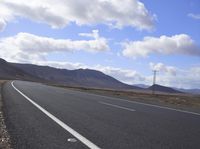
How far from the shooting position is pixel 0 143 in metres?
7.40

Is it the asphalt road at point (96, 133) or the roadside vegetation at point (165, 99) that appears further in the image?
the roadside vegetation at point (165, 99)

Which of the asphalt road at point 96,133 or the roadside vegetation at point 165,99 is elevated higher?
the roadside vegetation at point 165,99

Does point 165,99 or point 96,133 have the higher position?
point 165,99

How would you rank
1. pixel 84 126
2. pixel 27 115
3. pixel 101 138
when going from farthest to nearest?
pixel 27 115, pixel 84 126, pixel 101 138

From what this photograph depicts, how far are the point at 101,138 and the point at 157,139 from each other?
1.20 m

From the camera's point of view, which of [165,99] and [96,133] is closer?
[96,133]

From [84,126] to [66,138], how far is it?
1.79m

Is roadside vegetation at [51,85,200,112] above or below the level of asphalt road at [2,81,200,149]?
above

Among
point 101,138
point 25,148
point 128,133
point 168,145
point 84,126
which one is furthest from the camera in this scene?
point 84,126

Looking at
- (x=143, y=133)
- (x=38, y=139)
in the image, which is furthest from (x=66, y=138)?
(x=143, y=133)

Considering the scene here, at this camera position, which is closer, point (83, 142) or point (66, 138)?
point (83, 142)

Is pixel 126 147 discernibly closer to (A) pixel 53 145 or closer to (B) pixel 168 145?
(B) pixel 168 145

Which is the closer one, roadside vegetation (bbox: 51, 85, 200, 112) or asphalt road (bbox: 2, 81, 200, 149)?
asphalt road (bbox: 2, 81, 200, 149)

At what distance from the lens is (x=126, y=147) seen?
22.9 ft
